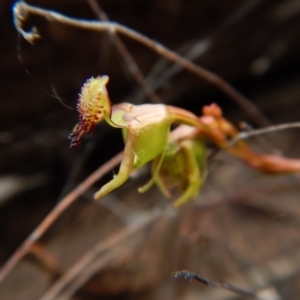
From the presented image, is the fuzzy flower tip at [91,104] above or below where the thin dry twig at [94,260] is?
below

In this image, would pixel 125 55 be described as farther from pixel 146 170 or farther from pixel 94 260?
pixel 94 260

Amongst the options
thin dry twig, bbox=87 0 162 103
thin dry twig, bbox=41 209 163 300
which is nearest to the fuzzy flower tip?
thin dry twig, bbox=87 0 162 103

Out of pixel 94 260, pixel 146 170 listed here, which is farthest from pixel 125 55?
pixel 94 260

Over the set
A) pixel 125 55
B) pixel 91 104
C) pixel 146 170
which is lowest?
pixel 91 104

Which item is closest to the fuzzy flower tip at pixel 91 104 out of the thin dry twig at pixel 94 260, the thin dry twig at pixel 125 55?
the thin dry twig at pixel 125 55

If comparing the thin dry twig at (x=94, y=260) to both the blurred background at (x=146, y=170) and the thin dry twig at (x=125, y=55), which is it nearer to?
the blurred background at (x=146, y=170)

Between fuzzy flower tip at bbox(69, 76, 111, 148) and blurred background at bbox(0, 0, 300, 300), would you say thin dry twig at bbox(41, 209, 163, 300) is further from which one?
fuzzy flower tip at bbox(69, 76, 111, 148)

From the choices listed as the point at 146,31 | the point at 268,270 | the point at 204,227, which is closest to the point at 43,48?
the point at 146,31

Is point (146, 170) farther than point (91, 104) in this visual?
Yes
